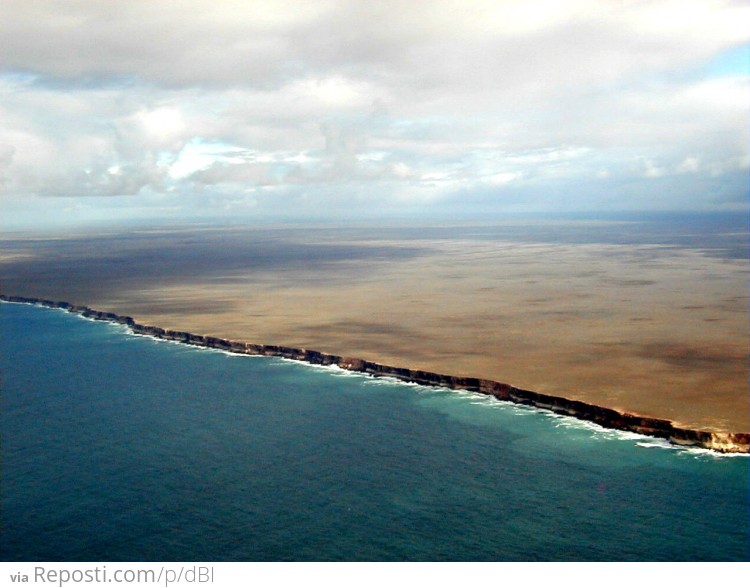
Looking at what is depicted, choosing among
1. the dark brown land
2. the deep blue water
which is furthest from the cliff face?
the deep blue water

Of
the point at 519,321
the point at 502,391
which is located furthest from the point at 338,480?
the point at 519,321

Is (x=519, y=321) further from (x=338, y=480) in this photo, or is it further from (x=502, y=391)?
(x=338, y=480)

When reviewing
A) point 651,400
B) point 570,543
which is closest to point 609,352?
point 651,400

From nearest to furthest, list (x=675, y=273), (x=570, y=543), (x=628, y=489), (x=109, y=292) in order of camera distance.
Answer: (x=570, y=543) → (x=628, y=489) → (x=109, y=292) → (x=675, y=273)

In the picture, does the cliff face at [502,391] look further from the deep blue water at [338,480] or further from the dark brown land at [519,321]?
the deep blue water at [338,480]

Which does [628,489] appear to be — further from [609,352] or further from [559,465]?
[609,352]

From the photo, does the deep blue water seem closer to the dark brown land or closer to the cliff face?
the cliff face
